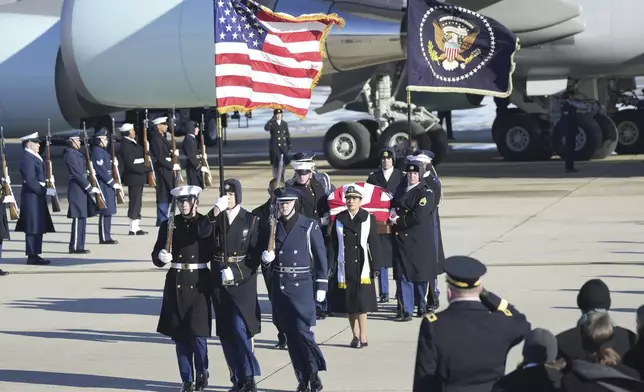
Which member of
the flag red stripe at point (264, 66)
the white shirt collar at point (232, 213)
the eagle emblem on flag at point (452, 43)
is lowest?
the white shirt collar at point (232, 213)

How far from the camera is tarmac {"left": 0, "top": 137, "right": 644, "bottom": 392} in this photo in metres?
11.1

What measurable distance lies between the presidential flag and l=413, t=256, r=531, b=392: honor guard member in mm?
8149

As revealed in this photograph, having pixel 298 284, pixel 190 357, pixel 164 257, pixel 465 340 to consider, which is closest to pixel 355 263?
pixel 298 284

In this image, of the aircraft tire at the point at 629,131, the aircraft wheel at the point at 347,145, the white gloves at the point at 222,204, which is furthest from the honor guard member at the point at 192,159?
the aircraft tire at the point at 629,131

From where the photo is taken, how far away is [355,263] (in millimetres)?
11930

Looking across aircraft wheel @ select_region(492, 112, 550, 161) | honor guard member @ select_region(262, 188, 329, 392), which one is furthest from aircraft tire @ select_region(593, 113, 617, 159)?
honor guard member @ select_region(262, 188, 329, 392)

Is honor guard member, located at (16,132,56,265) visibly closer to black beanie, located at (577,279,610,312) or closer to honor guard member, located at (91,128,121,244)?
honor guard member, located at (91,128,121,244)

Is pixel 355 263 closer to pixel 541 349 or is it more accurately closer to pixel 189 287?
pixel 189 287

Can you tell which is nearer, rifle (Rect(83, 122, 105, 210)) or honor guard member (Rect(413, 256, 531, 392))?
honor guard member (Rect(413, 256, 531, 392))

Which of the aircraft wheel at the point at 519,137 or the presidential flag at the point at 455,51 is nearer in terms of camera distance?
the presidential flag at the point at 455,51

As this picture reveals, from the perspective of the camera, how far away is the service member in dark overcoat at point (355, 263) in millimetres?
11750

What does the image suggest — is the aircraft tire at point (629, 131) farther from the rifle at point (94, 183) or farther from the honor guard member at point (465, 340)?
the honor guard member at point (465, 340)

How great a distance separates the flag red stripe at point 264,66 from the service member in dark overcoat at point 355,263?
4.02 feet

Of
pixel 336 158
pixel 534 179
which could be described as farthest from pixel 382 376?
pixel 336 158
